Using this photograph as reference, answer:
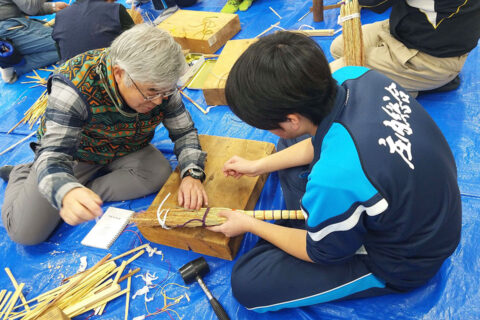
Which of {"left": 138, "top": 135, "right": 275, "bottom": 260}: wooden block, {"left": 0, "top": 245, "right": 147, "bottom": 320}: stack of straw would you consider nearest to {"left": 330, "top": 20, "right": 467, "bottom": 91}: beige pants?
{"left": 138, "top": 135, "right": 275, "bottom": 260}: wooden block

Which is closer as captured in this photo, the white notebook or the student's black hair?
the student's black hair

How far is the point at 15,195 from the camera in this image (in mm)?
2027

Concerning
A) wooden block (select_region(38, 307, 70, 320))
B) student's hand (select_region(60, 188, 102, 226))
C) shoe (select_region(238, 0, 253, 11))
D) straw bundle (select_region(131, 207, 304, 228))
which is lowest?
wooden block (select_region(38, 307, 70, 320))

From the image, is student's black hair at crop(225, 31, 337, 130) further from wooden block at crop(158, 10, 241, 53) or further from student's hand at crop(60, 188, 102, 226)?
wooden block at crop(158, 10, 241, 53)

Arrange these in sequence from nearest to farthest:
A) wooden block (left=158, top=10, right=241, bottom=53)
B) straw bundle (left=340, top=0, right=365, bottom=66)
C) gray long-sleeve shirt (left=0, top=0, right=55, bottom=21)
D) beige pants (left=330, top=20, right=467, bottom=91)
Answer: beige pants (left=330, top=20, right=467, bottom=91)
straw bundle (left=340, top=0, right=365, bottom=66)
wooden block (left=158, top=10, right=241, bottom=53)
gray long-sleeve shirt (left=0, top=0, right=55, bottom=21)

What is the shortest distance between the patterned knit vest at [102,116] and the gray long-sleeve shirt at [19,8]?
274cm

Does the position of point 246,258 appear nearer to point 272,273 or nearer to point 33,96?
point 272,273

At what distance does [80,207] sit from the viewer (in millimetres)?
1387

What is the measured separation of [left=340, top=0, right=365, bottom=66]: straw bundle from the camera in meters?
2.22

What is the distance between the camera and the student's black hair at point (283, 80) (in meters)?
0.88

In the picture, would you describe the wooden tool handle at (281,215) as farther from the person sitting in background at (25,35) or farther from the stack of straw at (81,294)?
the person sitting in background at (25,35)

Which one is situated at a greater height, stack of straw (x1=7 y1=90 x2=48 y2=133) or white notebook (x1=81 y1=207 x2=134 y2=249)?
stack of straw (x1=7 y1=90 x2=48 y2=133)

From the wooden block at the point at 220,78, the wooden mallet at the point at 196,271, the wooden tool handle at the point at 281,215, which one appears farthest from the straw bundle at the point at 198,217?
the wooden block at the point at 220,78

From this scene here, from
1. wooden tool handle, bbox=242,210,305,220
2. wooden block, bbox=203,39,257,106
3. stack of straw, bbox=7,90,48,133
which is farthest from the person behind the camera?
stack of straw, bbox=7,90,48,133
